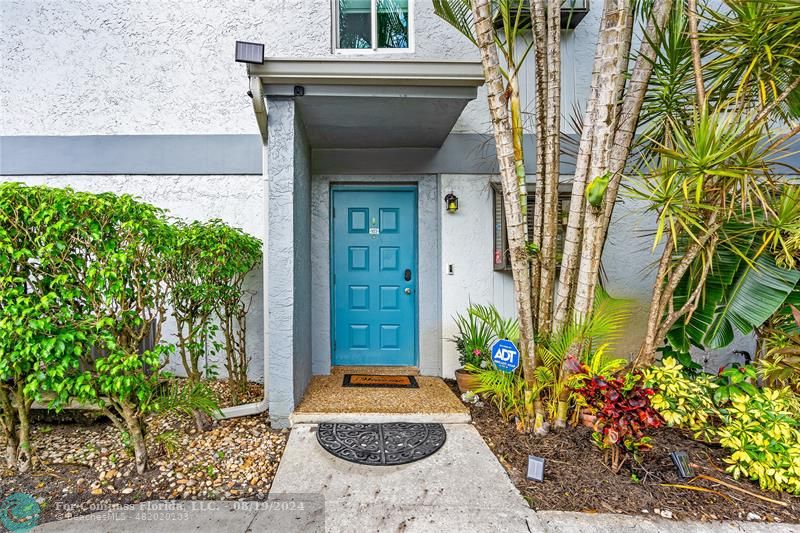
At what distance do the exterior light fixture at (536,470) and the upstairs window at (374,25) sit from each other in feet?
14.1

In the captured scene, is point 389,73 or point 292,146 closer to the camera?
point 389,73

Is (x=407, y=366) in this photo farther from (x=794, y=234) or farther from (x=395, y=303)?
(x=794, y=234)

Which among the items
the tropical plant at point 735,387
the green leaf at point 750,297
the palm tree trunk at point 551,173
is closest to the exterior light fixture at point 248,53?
the palm tree trunk at point 551,173

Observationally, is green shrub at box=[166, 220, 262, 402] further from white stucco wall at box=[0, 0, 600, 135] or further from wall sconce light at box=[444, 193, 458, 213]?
wall sconce light at box=[444, 193, 458, 213]

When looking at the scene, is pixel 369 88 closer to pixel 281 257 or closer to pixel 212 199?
pixel 281 257

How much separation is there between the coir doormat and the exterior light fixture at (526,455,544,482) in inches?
60.1

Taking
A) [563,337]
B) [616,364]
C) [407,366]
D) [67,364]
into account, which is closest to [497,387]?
[563,337]

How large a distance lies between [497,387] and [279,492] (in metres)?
1.78

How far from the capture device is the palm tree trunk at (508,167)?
254 cm

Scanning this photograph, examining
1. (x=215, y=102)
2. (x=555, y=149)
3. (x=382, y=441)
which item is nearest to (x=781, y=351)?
(x=555, y=149)

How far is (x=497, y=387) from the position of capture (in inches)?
112

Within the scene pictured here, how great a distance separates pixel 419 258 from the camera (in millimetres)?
4098

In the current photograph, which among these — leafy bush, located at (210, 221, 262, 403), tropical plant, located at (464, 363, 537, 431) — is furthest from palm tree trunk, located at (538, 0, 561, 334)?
leafy bush, located at (210, 221, 262, 403)

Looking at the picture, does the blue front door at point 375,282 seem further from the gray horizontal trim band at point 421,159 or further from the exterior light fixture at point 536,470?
the exterior light fixture at point 536,470
